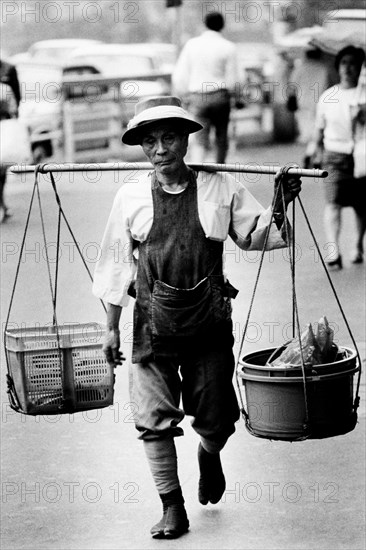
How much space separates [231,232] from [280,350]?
54 centimetres

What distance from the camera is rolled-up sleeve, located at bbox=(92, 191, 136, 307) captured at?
547 centimetres

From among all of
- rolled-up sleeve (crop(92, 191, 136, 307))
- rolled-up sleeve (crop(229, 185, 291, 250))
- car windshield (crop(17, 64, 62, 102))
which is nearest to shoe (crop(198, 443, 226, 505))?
rolled-up sleeve (crop(92, 191, 136, 307))

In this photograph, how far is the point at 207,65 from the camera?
16500 mm

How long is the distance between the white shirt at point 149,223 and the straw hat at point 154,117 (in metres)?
0.19

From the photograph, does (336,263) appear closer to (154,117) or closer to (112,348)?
(112,348)

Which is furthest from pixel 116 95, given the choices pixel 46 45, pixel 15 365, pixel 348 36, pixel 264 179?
pixel 15 365

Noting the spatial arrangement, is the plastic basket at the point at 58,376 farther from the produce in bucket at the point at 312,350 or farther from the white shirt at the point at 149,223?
the produce in bucket at the point at 312,350

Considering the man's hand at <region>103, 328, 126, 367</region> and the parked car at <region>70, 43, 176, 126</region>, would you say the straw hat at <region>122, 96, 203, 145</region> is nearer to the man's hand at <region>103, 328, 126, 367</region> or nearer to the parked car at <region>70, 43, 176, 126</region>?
the man's hand at <region>103, 328, 126, 367</region>

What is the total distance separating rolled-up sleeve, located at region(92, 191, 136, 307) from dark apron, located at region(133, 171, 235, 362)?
0.10 meters

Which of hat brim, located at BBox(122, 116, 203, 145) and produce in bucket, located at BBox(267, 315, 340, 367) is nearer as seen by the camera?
produce in bucket, located at BBox(267, 315, 340, 367)

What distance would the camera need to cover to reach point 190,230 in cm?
537

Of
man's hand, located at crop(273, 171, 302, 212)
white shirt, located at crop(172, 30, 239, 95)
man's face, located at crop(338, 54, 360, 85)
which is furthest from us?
white shirt, located at crop(172, 30, 239, 95)

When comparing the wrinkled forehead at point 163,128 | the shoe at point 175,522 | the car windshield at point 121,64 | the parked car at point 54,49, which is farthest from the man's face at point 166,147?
the parked car at point 54,49

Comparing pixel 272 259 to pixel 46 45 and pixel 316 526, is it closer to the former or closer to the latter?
pixel 316 526
